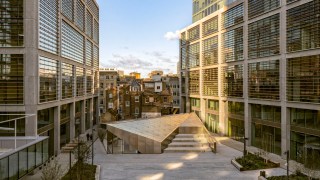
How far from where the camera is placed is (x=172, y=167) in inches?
1029

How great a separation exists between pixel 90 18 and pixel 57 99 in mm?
22491

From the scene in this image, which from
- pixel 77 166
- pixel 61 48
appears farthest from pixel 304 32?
pixel 61 48

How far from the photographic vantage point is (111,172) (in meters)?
24.3

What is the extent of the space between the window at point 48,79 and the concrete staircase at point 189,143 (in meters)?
14.0

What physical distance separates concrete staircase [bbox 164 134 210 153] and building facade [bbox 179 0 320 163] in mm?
6754

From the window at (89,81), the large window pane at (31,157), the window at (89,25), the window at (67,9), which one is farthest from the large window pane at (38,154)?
the window at (89,25)

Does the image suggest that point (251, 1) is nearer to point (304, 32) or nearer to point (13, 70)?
point (304, 32)

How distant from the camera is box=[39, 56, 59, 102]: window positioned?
27.2 m

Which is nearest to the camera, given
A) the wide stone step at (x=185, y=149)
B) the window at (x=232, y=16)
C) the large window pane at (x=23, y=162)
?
the large window pane at (x=23, y=162)

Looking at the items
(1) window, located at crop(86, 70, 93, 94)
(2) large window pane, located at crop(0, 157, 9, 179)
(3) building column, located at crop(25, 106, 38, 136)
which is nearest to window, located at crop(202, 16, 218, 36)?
(1) window, located at crop(86, 70, 93, 94)

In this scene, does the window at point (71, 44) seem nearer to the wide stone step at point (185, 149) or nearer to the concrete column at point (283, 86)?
the wide stone step at point (185, 149)

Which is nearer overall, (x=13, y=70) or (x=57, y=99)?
(x=13, y=70)

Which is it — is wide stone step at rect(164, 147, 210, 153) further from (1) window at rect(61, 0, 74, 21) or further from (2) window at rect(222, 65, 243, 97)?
(1) window at rect(61, 0, 74, 21)

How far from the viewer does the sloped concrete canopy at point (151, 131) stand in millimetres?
31578
